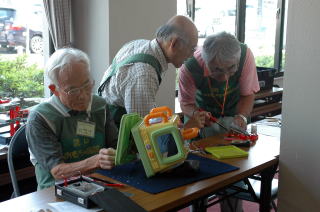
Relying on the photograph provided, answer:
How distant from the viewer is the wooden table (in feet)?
4.22

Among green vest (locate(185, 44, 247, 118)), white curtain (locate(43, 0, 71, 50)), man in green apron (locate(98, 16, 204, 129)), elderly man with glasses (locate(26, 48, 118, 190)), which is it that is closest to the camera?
elderly man with glasses (locate(26, 48, 118, 190))

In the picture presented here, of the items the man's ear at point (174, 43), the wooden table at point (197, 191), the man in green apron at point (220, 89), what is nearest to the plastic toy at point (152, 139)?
the wooden table at point (197, 191)

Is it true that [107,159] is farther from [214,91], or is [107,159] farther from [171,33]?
[214,91]

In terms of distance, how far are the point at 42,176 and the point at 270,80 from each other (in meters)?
3.54

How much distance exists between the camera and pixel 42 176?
5.65 feet

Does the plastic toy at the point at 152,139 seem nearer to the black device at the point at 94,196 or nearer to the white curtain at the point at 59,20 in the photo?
the black device at the point at 94,196

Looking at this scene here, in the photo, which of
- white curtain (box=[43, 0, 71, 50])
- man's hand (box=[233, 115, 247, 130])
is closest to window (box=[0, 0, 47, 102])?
white curtain (box=[43, 0, 71, 50])

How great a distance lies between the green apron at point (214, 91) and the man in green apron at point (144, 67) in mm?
308

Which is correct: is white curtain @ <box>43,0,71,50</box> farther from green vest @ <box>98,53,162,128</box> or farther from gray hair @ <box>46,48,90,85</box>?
gray hair @ <box>46,48,90,85</box>

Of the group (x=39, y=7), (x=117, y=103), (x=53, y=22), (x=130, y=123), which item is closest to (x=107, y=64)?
(x=53, y=22)

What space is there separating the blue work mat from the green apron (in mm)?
731

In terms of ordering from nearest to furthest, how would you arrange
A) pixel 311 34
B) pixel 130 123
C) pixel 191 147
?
1. pixel 311 34
2. pixel 130 123
3. pixel 191 147

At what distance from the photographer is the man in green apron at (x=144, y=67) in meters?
1.77

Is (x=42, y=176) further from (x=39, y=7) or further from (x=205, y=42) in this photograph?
(x=39, y=7)
